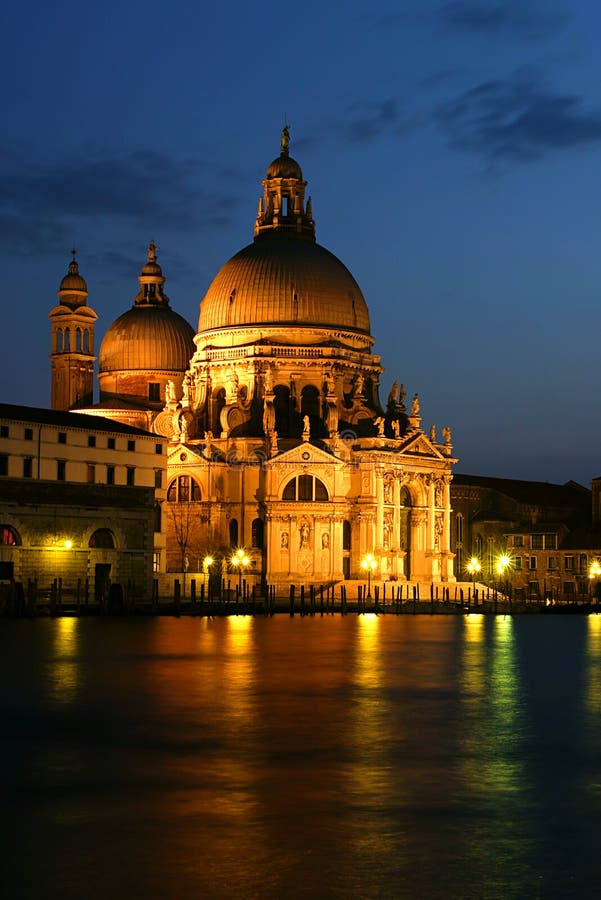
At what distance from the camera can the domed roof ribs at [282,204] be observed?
94812mm

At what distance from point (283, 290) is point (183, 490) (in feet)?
42.5

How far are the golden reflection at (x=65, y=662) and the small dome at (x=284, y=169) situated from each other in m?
47.4

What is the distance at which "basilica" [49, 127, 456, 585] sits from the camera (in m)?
84.7

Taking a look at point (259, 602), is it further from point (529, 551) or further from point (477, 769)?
point (477, 769)

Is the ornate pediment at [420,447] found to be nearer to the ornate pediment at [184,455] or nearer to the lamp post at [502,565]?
the lamp post at [502,565]

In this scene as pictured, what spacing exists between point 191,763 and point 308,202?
7799 cm

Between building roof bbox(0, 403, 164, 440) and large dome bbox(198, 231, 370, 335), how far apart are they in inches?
A: 923

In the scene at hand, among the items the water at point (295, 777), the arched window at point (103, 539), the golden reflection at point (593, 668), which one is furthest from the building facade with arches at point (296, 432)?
the water at point (295, 777)

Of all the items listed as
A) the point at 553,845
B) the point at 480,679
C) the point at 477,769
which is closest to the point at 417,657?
the point at 480,679

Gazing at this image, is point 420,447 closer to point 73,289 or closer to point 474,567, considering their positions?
point 474,567

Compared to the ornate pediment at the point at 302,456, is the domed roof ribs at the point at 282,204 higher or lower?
higher

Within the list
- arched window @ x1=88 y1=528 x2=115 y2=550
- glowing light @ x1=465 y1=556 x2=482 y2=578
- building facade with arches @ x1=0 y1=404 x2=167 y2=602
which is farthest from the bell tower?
arched window @ x1=88 y1=528 x2=115 y2=550

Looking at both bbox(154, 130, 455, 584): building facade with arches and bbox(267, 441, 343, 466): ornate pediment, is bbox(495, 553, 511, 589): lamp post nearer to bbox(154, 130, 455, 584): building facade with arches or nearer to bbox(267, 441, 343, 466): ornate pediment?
bbox(154, 130, 455, 584): building facade with arches

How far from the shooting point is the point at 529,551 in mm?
98625
